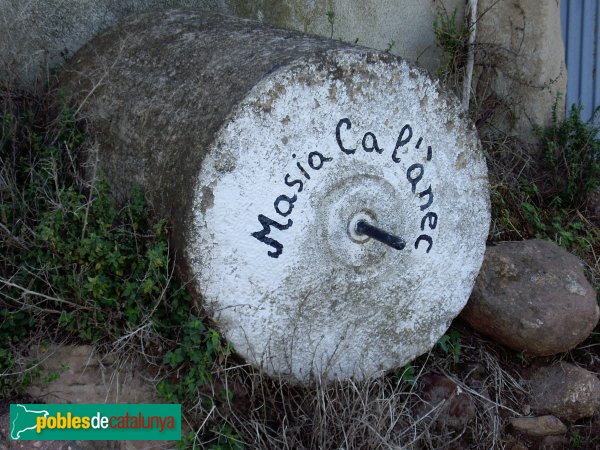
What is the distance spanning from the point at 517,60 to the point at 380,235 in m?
2.23

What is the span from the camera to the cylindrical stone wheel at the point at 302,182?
2891mm

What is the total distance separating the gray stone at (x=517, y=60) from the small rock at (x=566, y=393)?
5.29 ft

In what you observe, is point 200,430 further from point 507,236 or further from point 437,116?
point 507,236

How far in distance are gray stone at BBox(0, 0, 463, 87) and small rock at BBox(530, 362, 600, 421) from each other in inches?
75.6

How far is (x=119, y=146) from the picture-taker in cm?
333

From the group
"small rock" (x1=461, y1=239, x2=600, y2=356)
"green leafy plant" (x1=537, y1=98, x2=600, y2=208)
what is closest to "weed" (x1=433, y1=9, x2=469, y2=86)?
"green leafy plant" (x1=537, y1=98, x2=600, y2=208)

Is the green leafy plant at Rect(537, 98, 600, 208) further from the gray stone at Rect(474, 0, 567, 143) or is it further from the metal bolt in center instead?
the metal bolt in center

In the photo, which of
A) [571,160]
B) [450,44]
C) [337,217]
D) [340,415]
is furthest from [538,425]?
[450,44]

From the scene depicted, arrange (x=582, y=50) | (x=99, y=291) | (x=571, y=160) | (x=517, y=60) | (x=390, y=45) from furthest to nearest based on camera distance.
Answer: (x=582, y=50) → (x=517, y=60) → (x=571, y=160) → (x=390, y=45) → (x=99, y=291)

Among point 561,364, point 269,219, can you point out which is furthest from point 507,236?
point 269,219

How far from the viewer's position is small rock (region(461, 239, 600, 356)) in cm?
365

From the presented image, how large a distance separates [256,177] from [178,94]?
51 centimetres

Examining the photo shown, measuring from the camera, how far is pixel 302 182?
3021mm

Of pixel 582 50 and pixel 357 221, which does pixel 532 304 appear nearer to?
pixel 357 221
